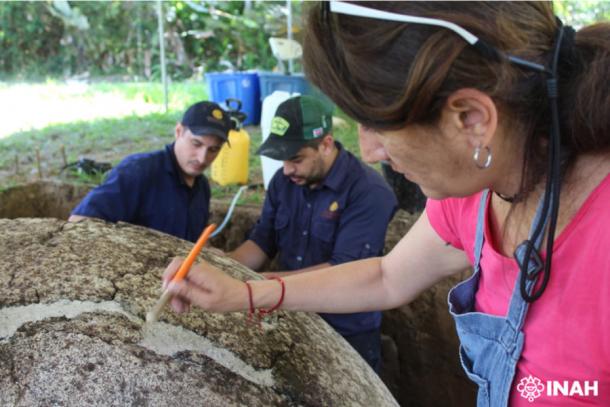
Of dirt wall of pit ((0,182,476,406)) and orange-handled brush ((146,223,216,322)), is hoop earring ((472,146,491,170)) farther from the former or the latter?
dirt wall of pit ((0,182,476,406))

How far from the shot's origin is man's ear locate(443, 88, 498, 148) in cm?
89

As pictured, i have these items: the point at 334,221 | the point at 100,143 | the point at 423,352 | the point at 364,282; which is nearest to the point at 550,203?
the point at 364,282

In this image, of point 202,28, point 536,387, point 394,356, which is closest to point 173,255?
point 536,387

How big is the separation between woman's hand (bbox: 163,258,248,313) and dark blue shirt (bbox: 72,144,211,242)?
4.19 feet

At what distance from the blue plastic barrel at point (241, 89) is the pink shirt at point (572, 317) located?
18.9ft

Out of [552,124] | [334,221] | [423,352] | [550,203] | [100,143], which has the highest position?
[552,124]

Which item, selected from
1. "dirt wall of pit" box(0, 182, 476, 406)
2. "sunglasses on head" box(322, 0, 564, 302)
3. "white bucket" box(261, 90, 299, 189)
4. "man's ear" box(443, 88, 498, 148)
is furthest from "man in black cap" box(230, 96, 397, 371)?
"man's ear" box(443, 88, 498, 148)

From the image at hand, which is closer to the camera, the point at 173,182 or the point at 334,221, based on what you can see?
the point at 334,221

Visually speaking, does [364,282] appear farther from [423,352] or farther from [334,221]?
[423,352]

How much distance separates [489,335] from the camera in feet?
3.97

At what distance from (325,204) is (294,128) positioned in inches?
13.6

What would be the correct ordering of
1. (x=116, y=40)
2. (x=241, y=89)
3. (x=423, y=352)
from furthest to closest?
(x=116, y=40)
(x=241, y=89)
(x=423, y=352)

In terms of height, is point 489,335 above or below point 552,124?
below

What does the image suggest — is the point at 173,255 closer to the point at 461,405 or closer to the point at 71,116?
the point at 461,405
